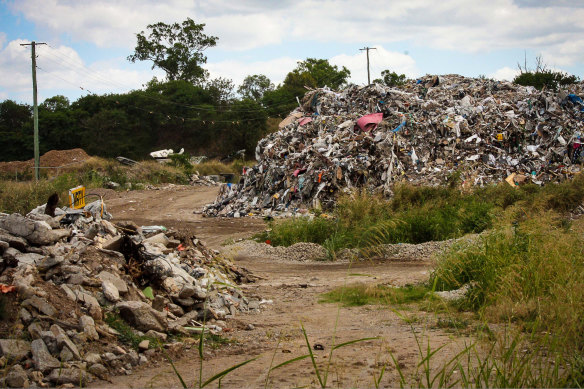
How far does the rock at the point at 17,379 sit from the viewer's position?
11.2 feet

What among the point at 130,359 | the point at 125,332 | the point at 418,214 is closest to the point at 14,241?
the point at 125,332

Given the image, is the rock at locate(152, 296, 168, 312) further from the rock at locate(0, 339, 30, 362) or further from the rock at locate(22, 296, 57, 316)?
the rock at locate(0, 339, 30, 362)

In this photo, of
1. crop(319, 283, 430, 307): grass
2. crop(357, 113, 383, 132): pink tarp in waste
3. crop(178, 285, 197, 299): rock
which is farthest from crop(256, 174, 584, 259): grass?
crop(357, 113, 383, 132): pink tarp in waste

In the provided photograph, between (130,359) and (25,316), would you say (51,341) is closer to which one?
(25,316)

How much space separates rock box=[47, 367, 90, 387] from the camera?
3.59 meters

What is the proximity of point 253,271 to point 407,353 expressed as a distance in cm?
533

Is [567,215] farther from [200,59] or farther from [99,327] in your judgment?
[200,59]

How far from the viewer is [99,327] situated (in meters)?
4.43

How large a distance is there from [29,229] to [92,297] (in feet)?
5.01

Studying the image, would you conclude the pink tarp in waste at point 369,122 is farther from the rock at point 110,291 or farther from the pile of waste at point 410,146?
the rock at point 110,291

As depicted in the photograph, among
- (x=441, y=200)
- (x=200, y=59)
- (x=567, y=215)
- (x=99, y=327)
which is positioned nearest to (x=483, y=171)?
(x=567, y=215)

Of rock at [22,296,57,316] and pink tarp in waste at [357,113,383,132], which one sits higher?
pink tarp in waste at [357,113,383,132]

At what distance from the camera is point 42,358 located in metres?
3.76

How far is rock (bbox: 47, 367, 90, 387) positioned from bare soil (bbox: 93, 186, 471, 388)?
114mm
